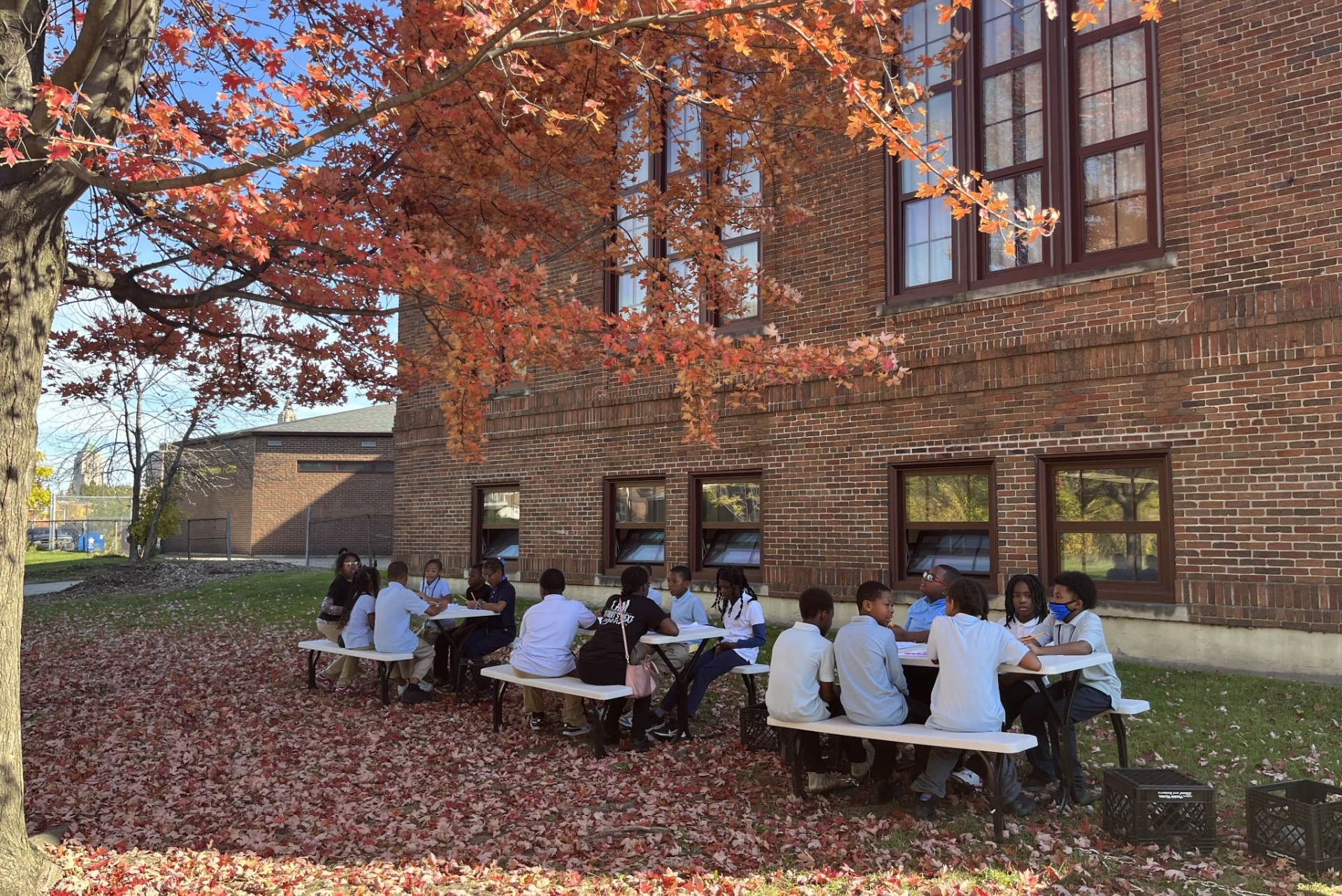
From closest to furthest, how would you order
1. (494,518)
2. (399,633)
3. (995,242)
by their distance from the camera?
(399,633) → (995,242) → (494,518)

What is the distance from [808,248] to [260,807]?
9.44m

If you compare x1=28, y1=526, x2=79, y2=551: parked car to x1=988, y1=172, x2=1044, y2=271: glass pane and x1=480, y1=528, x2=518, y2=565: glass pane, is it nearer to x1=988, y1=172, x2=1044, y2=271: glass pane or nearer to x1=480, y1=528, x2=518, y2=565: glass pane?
x1=480, y1=528, x2=518, y2=565: glass pane

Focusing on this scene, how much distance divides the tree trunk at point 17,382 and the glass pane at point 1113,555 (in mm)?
9112

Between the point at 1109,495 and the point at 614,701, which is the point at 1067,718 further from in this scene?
the point at 1109,495

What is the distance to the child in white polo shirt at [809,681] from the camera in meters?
6.60

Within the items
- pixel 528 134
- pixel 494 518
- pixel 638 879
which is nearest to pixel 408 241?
pixel 528 134

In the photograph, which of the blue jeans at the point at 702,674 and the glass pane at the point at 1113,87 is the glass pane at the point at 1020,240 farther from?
the blue jeans at the point at 702,674

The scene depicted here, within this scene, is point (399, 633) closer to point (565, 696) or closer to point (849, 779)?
point (565, 696)

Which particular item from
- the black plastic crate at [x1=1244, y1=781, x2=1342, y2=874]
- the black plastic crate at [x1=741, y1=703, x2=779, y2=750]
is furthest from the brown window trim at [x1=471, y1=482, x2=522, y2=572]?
the black plastic crate at [x1=1244, y1=781, x2=1342, y2=874]

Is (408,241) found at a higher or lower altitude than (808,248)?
lower

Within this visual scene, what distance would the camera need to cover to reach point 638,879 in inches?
208

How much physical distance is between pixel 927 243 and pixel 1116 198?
2253mm

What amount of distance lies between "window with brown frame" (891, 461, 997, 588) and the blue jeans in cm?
417

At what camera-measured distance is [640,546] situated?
15.7 m
